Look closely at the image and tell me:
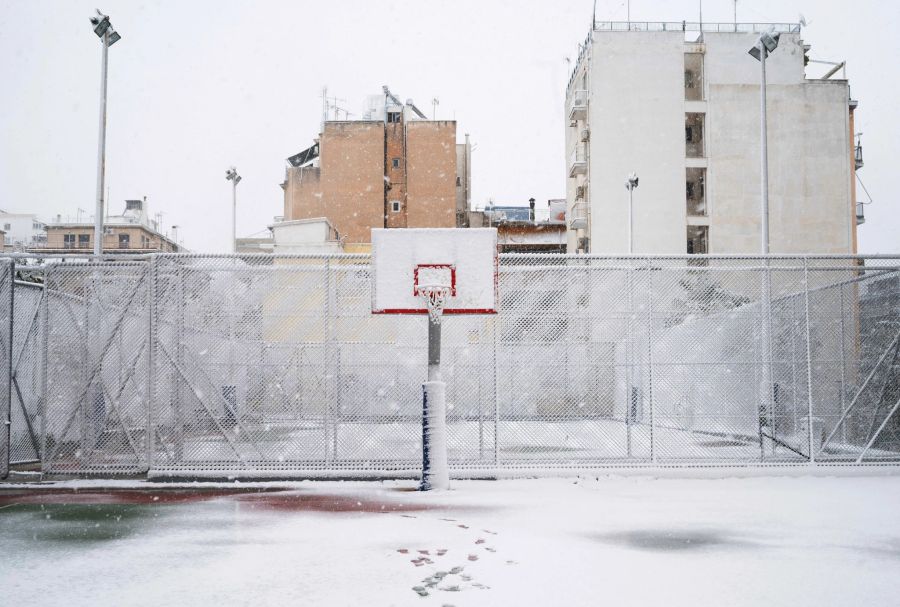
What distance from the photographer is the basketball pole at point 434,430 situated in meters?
10.4

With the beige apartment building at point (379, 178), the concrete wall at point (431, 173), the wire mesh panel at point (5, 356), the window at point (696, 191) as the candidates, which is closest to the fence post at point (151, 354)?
the wire mesh panel at point (5, 356)

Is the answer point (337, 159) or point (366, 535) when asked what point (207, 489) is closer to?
point (366, 535)

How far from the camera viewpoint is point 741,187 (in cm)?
4262

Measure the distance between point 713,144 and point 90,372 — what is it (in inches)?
1471

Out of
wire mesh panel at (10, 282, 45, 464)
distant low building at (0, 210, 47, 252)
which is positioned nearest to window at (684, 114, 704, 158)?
wire mesh panel at (10, 282, 45, 464)

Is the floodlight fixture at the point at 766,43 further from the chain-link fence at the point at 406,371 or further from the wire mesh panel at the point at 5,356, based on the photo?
the wire mesh panel at the point at 5,356

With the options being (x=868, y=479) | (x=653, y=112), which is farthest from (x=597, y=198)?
(x=868, y=479)

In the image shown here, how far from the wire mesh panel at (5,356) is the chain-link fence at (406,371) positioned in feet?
0.56

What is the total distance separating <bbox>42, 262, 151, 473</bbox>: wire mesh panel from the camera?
11.8m

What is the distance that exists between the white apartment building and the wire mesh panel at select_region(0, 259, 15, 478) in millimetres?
35433

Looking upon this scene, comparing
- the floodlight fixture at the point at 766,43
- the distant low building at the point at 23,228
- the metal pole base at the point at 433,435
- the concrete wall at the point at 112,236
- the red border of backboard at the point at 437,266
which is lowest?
the metal pole base at the point at 433,435

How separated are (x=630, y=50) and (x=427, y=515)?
129 feet

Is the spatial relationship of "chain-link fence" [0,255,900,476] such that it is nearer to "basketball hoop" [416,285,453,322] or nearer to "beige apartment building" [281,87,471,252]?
"basketball hoop" [416,285,453,322]

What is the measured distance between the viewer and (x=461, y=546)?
7312 mm
